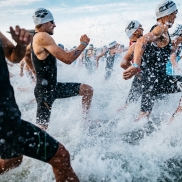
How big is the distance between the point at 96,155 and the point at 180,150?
1152mm

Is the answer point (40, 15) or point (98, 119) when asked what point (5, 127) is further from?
point (98, 119)

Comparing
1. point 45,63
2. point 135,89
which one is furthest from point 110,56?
point 45,63

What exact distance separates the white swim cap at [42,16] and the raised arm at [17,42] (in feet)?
4.67

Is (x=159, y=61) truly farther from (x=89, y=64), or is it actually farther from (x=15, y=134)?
(x=89, y=64)

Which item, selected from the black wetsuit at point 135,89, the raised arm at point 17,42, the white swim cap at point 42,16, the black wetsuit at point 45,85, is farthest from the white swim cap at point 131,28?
the raised arm at point 17,42

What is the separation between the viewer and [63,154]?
7.37 ft

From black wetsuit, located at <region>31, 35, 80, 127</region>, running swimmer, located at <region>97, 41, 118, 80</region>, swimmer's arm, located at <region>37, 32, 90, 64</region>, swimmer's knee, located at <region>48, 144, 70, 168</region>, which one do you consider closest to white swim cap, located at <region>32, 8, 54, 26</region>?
swimmer's arm, located at <region>37, 32, 90, 64</region>

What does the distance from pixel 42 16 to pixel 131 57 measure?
173 cm

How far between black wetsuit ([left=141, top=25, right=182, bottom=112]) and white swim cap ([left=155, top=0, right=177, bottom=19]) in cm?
46

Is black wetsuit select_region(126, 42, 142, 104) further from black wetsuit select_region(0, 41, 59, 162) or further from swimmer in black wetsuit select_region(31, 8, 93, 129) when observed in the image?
black wetsuit select_region(0, 41, 59, 162)

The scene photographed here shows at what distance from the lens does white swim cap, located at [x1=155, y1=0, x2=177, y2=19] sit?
3854 millimetres

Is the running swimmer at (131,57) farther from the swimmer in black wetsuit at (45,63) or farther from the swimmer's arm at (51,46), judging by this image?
the swimmer's arm at (51,46)

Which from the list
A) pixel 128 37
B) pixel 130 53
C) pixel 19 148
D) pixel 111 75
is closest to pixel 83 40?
pixel 130 53

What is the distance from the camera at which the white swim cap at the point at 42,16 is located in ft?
12.0
